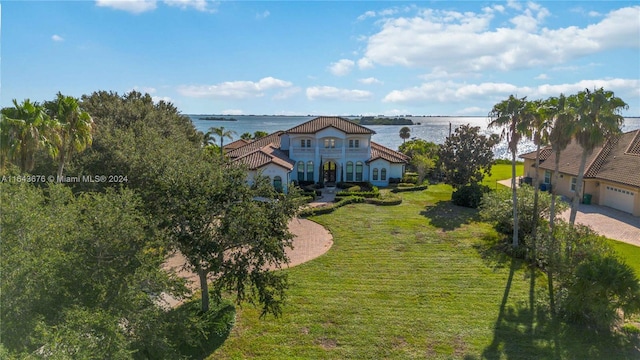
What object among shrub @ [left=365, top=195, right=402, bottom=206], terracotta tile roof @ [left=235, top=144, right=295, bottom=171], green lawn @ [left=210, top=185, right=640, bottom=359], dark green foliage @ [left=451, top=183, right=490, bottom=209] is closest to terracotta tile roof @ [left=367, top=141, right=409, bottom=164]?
shrub @ [left=365, top=195, right=402, bottom=206]

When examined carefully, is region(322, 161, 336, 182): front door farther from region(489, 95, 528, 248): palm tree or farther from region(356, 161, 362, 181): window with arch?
region(489, 95, 528, 248): palm tree

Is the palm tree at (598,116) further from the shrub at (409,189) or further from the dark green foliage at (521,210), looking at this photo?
the shrub at (409,189)

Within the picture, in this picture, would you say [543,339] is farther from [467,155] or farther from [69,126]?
[467,155]

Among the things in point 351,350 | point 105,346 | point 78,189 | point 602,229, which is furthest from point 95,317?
point 602,229

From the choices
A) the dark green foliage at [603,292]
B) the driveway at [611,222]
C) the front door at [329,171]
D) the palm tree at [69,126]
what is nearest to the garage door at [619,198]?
the driveway at [611,222]

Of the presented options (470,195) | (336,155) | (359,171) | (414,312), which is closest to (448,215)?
(470,195)
